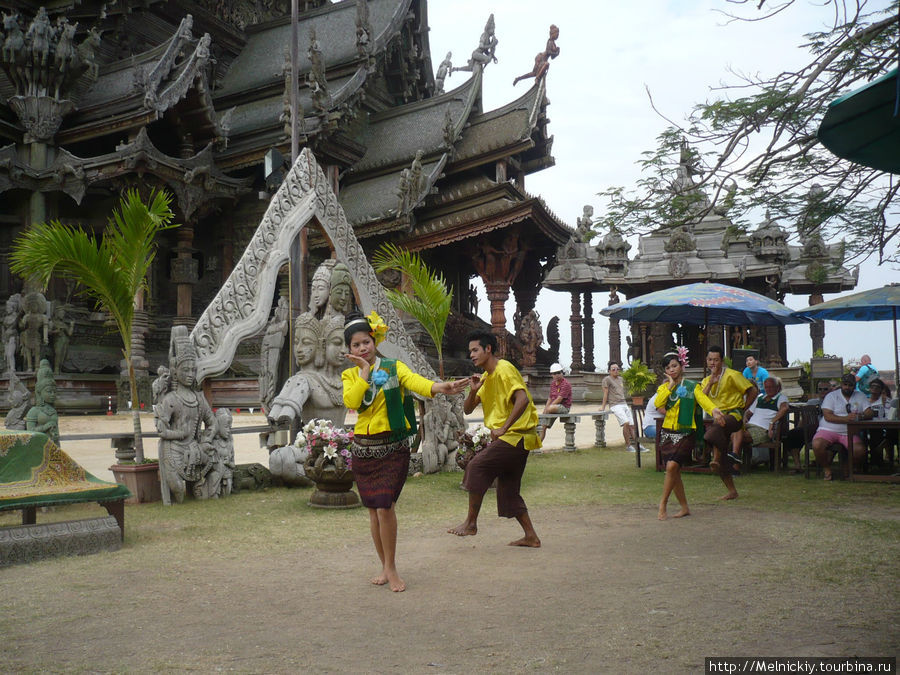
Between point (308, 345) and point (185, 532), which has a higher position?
point (308, 345)

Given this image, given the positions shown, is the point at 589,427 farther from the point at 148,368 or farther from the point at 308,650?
the point at 308,650

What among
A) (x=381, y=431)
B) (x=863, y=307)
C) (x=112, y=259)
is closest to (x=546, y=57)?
(x=863, y=307)

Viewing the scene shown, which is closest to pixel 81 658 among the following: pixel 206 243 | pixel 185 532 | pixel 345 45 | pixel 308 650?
pixel 308 650

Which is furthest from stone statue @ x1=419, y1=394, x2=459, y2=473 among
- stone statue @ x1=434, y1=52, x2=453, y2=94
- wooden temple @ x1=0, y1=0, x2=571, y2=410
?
stone statue @ x1=434, y1=52, x2=453, y2=94

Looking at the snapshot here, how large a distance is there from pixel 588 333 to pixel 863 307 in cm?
1483

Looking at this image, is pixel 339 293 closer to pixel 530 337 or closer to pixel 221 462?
pixel 221 462

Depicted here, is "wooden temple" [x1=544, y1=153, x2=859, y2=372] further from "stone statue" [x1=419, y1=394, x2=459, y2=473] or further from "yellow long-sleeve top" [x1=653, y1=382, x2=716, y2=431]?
"yellow long-sleeve top" [x1=653, y1=382, x2=716, y2=431]

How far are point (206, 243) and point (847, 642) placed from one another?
20.0 metres

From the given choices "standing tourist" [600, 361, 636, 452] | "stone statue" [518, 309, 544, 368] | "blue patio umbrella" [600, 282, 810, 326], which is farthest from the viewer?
"stone statue" [518, 309, 544, 368]

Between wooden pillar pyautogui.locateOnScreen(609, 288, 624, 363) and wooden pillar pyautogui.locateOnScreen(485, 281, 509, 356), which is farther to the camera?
wooden pillar pyautogui.locateOnScreen(609, 288, 624, 363)

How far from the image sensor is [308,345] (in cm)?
847

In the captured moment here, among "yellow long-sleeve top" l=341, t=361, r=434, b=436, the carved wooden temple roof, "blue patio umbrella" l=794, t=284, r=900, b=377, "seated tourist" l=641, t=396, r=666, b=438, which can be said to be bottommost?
"seated tourist" l=641, t=396, r=666, b=438

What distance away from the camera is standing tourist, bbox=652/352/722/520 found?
6.40 metres

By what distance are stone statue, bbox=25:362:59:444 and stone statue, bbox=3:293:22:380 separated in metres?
9.88
